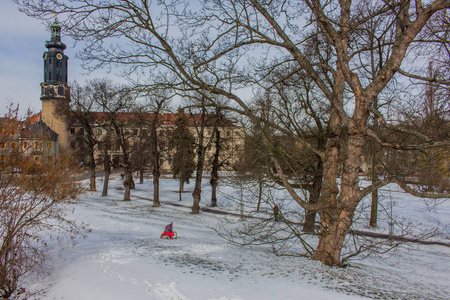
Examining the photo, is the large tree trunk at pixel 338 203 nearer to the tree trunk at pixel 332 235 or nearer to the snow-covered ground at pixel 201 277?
the tree trunk at pixel 332 235

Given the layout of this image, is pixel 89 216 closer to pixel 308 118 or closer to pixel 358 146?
pixel 308 118

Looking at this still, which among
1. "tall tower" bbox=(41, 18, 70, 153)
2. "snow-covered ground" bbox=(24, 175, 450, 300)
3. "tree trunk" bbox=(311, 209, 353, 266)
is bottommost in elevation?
"snow-covered ground" bbox=(24, 175, 450, 300)

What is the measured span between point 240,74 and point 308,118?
801 cm

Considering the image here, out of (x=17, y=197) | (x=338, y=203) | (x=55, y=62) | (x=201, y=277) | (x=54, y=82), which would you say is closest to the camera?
(x=201, y=277)

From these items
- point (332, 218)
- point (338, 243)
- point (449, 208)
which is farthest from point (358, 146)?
point (449, 208)

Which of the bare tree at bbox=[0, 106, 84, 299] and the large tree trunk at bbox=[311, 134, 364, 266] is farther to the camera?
the bare tree at bbox=[0, 106, 84, 299]

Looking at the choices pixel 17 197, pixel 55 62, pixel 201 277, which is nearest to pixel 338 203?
pixel 201 277

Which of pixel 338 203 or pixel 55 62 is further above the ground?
pixel 55 62

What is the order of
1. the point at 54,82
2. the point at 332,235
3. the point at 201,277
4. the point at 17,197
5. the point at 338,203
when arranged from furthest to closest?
the point at 54,82 < the point at 17,197 < the point at 332,235 < the point at 338,203 < the point at 201,277

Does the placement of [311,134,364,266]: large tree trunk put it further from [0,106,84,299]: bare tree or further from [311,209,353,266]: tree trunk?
[0,106,84,299]: bare tree

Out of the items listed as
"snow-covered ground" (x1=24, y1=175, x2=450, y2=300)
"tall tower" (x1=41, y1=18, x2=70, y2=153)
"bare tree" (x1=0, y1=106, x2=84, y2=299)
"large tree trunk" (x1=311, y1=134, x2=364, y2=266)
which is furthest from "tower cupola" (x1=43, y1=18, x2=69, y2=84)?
"large tree trunk" (x1=311, y1=134, x2=364, y2=266)

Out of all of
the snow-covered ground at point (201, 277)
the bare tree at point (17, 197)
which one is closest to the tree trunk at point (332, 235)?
the snow-covered ground at point (201, 277)

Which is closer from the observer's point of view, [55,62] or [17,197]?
[17,197]

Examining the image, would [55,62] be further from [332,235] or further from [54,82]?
[332,235]
